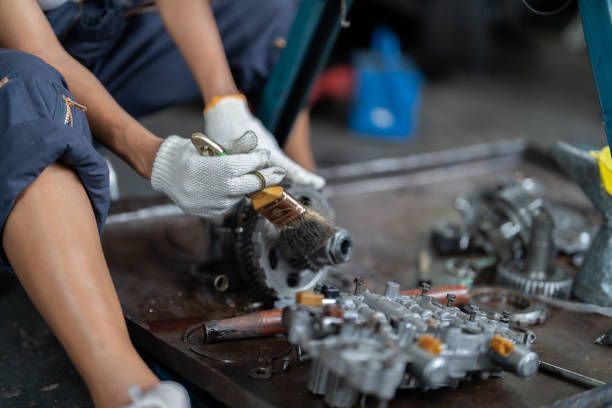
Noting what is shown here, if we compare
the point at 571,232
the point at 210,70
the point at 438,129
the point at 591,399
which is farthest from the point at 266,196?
the point at 438,129

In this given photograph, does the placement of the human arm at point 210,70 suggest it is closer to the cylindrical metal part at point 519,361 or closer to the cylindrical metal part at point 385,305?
the cylindrical metal part at point 385,305

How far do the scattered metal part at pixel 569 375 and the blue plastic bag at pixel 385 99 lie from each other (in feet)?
6.98

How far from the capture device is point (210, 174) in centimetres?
129

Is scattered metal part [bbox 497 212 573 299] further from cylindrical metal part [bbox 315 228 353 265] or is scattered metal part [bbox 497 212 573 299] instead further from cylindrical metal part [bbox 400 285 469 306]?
cylindrical metal part [bbox 315 228 353 265]

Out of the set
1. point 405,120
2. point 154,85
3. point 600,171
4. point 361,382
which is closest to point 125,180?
point 154,85

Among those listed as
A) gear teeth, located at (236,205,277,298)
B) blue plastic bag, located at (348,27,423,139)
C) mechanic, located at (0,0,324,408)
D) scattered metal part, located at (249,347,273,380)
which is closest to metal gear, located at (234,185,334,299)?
gear teeth, located at (236,205,277,298)

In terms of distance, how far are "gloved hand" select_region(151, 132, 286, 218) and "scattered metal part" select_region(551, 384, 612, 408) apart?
0.58m

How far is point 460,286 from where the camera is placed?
1.54 meters

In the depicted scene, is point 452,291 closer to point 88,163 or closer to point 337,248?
point 337,248

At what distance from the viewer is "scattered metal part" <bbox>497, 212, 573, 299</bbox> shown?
1650 mm

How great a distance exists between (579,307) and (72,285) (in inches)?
39.8

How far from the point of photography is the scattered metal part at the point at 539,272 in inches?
65.0

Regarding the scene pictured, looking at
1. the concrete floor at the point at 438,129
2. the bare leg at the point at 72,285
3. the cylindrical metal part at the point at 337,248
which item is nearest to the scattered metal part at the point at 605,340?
the cylindrical metal part at the point at 337,248

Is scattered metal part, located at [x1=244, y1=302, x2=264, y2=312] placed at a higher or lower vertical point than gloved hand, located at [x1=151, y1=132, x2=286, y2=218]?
lower
